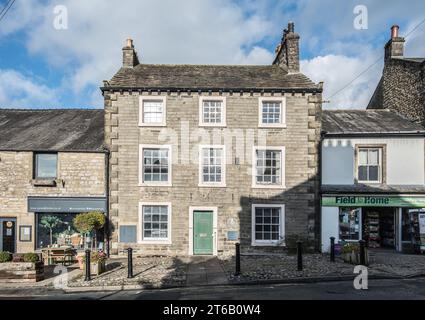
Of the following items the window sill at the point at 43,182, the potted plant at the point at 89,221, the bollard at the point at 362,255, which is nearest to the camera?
the bollard at the point at 362,255

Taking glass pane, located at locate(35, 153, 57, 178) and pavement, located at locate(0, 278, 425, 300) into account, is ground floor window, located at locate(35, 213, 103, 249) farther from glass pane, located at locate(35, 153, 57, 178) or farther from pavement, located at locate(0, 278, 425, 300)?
pavement, located at locate(0, 278, 425, 300)

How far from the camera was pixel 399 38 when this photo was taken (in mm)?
20469

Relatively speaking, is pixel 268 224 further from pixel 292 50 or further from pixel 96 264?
pixel 292 50

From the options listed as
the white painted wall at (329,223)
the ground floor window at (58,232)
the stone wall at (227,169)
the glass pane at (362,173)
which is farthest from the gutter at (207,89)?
the ground floor window at (58,232)

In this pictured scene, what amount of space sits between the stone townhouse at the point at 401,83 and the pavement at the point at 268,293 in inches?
434

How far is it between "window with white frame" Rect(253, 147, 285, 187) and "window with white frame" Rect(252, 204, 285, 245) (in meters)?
1.24

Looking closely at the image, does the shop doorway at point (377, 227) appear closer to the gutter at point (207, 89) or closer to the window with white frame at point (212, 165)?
the gutter at point (207, 89)

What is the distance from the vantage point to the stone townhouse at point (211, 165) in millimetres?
16109

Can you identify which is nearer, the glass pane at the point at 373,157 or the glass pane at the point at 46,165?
the glass pane at the point at 46,165

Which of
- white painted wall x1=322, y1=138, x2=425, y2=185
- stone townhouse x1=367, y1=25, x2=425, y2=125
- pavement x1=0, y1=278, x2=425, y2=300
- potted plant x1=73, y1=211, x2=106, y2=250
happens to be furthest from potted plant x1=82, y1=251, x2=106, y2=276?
stone townhouse x1=367, y1=25, x2=425, y2=125

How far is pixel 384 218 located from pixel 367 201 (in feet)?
8.47

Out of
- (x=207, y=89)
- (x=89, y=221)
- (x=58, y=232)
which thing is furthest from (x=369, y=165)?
(x=58, y=232)

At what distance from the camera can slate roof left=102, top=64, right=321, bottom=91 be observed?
16.5m
